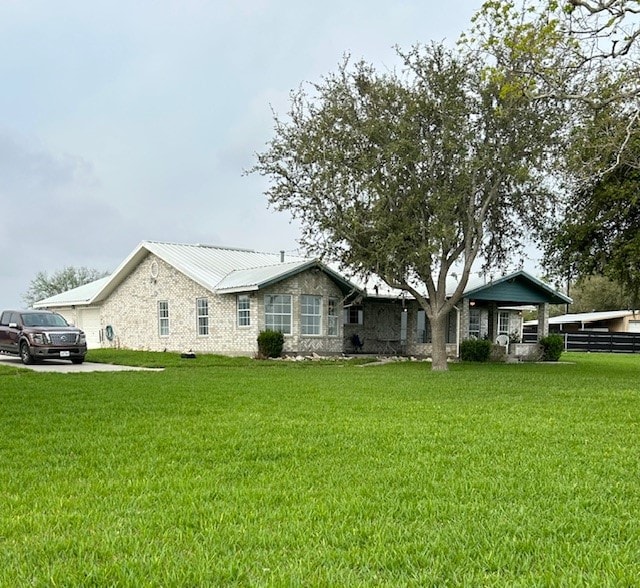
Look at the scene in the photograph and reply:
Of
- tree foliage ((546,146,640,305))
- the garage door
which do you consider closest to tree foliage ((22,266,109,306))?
the garage door

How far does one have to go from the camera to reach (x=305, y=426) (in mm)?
7793

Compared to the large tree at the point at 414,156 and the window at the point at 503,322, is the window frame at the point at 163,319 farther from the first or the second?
the window at the point at 503,322

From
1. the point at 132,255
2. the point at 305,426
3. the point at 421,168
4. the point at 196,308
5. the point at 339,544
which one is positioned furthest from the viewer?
the point at 132,255

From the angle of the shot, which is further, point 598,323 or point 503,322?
point 598,323

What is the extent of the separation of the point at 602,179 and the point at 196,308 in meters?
15.2

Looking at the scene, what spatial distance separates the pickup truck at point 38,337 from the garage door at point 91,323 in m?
9.52

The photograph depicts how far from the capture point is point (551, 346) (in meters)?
26.1

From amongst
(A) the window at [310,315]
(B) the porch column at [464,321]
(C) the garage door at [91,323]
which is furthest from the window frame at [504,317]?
(C) the garage door at [91,323]

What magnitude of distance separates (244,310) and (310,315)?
8.77 feet

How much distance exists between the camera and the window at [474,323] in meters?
28.2

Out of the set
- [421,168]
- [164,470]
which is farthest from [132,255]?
[164,470]

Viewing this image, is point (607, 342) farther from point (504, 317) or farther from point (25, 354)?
point (25, 354)

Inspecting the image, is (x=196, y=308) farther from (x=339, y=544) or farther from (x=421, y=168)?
(x=339, y=544)

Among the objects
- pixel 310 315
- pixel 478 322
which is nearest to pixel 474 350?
pixel 478 322
